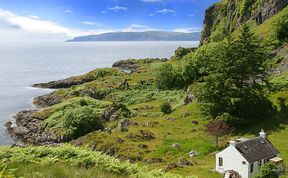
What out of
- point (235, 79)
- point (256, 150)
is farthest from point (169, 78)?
point (256, 150)

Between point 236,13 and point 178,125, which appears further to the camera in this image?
point 236,13

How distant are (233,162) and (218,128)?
13761mm

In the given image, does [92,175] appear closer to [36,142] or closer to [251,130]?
[251,130]

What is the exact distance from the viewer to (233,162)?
136 feet

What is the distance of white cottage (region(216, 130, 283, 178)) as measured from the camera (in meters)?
40.2

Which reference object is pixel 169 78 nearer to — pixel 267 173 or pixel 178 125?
pixel 178 125

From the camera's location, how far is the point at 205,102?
61.4m

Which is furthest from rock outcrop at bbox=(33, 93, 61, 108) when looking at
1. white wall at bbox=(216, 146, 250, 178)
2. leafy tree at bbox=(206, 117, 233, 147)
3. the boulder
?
white wall at bbox=(216, 146, 250, 178)

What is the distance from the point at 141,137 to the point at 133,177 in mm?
44427

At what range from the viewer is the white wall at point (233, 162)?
4022cm

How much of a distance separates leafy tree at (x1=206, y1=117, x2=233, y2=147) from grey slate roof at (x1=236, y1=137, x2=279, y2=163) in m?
10.2

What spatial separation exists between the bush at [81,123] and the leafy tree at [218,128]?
28572mm

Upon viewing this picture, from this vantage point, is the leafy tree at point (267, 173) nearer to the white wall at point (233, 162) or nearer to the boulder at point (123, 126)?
the white wall at point (233, 162)

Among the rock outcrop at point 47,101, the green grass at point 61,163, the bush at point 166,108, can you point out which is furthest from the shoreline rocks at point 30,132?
the green grass at point 61,163
